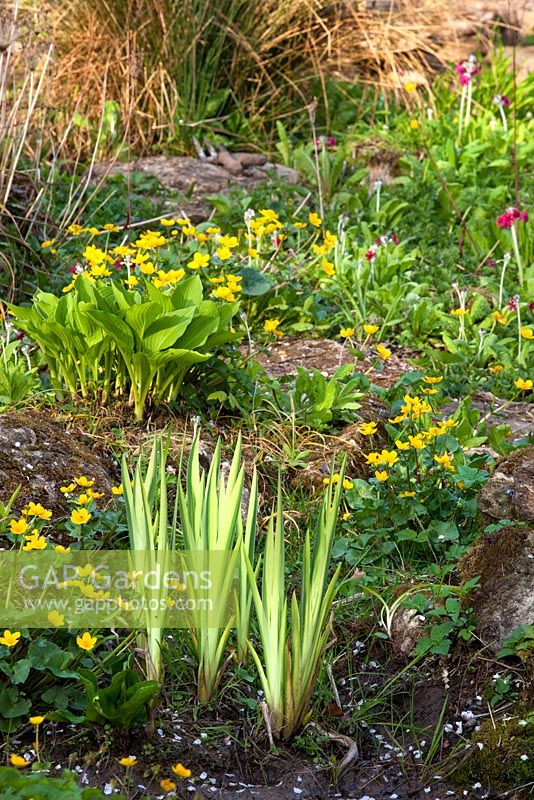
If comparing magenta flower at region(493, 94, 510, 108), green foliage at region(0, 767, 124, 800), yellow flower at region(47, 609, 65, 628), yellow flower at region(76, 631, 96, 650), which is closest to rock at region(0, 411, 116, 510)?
yellow flower at region(47, 609, 65, 628)

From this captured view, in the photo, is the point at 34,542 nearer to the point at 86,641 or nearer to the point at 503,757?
the point at 86,641

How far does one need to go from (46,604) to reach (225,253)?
6.09ft

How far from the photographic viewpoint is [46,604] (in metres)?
2.64

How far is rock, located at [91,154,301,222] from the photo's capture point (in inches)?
240

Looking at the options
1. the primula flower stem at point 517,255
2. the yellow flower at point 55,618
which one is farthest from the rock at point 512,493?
the primula flower stem at point 517,255

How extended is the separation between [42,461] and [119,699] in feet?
3.48

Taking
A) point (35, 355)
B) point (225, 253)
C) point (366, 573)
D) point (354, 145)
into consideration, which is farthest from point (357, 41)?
point (366, 573)

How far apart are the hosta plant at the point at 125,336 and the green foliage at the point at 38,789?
1716mm

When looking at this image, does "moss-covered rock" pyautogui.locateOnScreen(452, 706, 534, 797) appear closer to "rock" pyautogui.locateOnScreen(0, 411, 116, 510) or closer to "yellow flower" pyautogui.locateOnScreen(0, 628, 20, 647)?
"yellow flower" pyautogui.locateOnScreen(0, 628, 20, 647)

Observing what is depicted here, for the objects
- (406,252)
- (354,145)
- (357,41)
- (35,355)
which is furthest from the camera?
(357,41)

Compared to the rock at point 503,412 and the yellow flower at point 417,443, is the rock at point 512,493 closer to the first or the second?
the yellow flower at point 417,443

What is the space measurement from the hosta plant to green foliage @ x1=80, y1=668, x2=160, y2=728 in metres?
1.28

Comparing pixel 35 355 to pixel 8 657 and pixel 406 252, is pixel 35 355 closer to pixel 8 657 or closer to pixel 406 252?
pixel 8 657

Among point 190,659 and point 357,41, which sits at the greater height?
point 357,41
